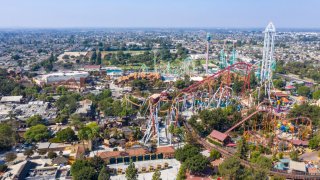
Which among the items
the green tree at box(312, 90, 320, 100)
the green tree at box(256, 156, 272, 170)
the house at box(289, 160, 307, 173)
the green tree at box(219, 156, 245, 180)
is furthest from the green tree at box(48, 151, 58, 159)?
the green tree at box(312, 90, 320, 100)

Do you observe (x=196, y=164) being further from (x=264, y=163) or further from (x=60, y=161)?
(x=60, y=161)

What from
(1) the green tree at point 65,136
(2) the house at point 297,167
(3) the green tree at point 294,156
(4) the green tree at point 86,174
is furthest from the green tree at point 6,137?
(3) the green tree at point 294,156

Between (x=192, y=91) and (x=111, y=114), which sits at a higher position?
(x=192, y=91)

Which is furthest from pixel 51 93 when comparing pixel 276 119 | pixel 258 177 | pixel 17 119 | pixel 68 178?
pixel 258 177

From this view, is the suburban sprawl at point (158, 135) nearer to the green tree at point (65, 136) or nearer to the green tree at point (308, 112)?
the green tree at point (65, 136)

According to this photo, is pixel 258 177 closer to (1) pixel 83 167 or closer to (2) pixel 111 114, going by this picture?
(1) pixel 83 167
